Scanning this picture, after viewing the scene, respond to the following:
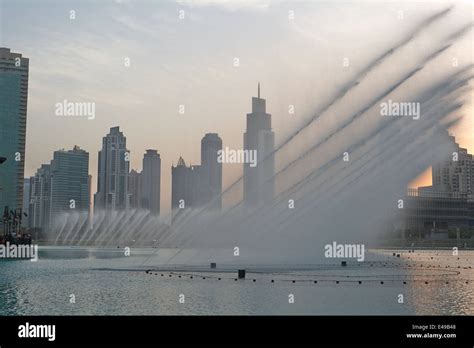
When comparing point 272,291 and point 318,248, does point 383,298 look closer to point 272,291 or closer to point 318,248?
A: point 272,291

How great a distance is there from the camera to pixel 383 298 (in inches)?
1506

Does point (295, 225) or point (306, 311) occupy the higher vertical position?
point (295, 225)

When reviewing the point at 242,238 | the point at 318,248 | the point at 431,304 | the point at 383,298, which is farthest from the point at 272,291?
the point at 318,248

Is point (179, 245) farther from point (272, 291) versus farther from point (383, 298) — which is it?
point (383, 298)

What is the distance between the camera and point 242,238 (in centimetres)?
6869

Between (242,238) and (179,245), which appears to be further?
(179,245)

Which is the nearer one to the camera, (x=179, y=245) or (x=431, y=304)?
(x=431, y=304)

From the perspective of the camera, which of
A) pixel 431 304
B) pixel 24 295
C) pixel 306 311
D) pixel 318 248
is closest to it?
pixel 306 311
